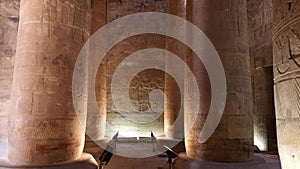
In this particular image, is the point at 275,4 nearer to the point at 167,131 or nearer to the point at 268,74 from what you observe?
the point at 167,131

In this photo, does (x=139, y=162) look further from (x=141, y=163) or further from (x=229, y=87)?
(x=229, y=87)

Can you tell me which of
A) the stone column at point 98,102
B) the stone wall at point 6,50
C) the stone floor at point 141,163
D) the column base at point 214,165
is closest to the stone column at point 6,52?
the stone wall at point 6,50

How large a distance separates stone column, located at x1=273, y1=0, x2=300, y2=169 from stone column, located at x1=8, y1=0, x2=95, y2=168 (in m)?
3.31

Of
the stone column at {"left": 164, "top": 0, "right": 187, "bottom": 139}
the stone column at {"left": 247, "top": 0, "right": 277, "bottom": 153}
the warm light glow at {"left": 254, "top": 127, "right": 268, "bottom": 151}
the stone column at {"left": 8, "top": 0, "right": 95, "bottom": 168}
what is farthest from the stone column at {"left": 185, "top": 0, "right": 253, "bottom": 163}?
the warm light glow at {"left": 254, "top": 127, "right": 268, "bottom": 151}

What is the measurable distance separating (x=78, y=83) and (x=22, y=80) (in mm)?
916

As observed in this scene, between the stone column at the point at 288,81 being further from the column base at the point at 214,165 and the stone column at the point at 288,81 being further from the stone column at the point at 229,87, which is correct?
the stone column at the point at 229,87

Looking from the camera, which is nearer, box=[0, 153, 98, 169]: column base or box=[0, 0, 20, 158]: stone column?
box=[0, 153, 98, 169]: column base

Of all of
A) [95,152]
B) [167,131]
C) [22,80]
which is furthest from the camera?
[167,131]

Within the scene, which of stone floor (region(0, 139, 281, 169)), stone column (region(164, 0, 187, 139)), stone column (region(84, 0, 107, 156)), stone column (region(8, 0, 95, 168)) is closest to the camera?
stone column (region(8, 0, 95, 168))

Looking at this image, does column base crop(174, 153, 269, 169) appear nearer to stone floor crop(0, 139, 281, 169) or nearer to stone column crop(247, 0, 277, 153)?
stone floor crop(0, 139, 281, 169)

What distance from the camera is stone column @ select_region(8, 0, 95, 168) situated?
13.2ft

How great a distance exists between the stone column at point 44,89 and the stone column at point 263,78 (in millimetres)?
7490

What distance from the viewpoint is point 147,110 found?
13242 mm

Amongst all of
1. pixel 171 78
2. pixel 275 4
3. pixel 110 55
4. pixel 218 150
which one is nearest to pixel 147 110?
pixel 110 55
